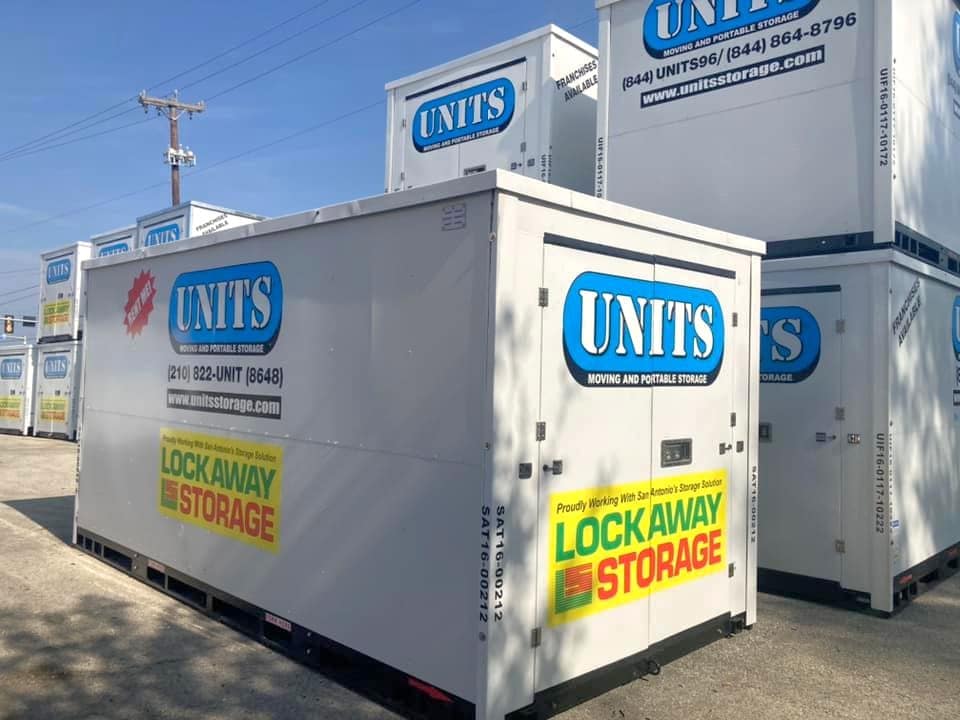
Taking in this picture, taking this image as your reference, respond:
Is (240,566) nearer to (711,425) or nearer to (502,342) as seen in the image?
(502,342)

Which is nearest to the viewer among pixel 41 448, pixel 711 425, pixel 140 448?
pixel 711 425

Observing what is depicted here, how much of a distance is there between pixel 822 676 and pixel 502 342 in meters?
2.73

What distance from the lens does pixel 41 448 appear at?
55.0 ft

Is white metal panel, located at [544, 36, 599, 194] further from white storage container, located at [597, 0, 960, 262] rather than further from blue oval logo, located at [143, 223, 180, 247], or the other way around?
blue oval logo, located at [143, 223, 180, 247]

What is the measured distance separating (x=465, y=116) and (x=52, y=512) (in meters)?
6.26

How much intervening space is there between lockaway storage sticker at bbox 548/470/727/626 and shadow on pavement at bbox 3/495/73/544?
5.39 meters

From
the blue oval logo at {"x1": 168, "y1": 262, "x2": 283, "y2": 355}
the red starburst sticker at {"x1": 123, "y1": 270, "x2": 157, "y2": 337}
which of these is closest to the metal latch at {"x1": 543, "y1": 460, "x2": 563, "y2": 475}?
the blue oval logo at {"x1": 168, "y1": 262, "x2": 283, "y2": 355}

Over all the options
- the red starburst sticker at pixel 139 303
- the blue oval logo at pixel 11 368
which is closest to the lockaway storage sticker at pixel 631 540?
the red starburst sticker at pixel 139 303

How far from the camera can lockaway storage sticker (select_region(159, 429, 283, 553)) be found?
4.81 metres

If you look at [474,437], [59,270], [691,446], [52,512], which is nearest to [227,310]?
[474,437]

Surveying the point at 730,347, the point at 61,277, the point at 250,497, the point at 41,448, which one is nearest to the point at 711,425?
the point at 730,347

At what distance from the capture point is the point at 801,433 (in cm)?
616

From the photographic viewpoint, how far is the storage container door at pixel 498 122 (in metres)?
8.52

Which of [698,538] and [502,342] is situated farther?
[698,538]
